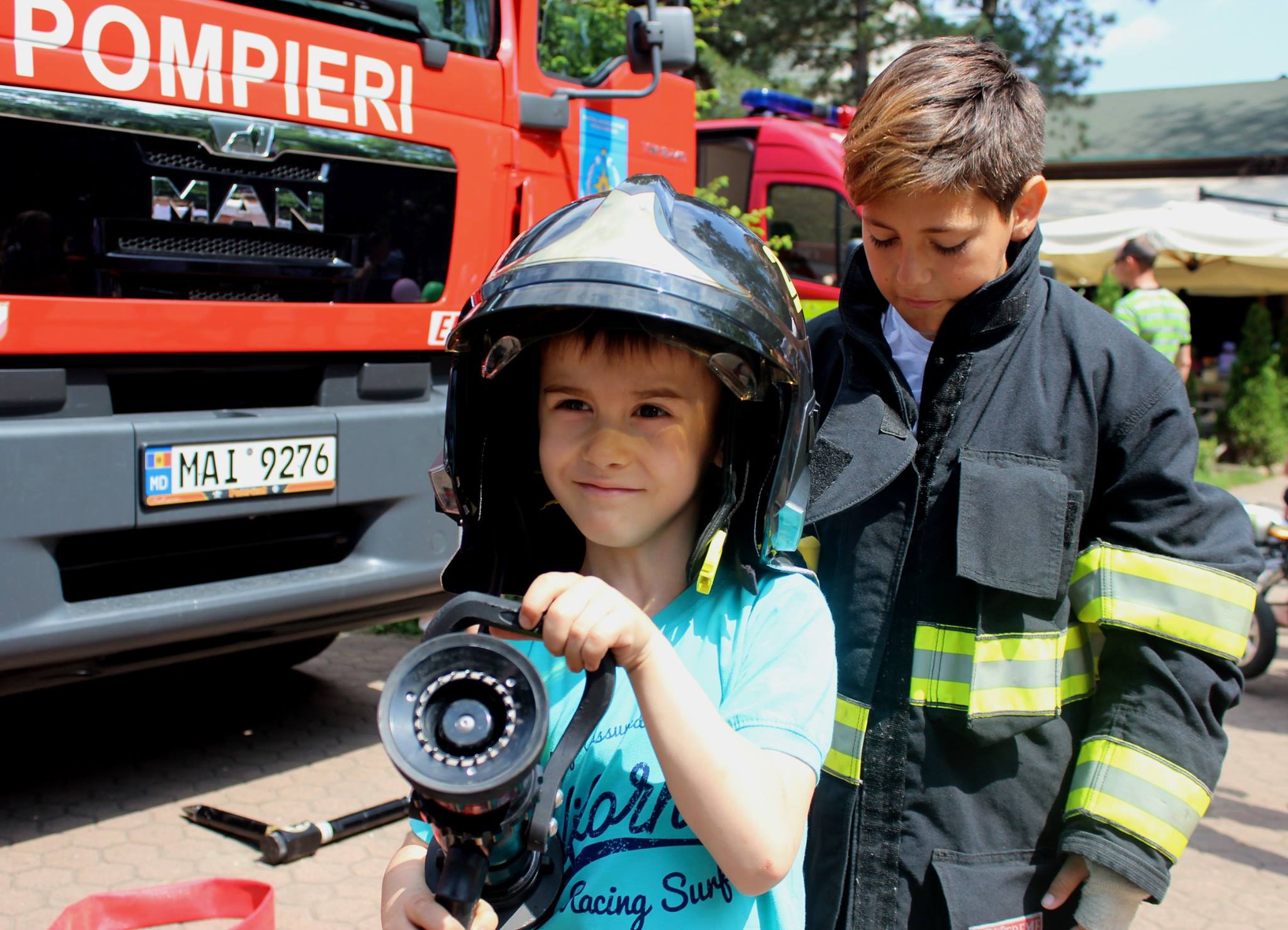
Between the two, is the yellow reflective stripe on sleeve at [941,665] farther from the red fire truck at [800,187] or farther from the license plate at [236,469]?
the red fire truck at [800,187]

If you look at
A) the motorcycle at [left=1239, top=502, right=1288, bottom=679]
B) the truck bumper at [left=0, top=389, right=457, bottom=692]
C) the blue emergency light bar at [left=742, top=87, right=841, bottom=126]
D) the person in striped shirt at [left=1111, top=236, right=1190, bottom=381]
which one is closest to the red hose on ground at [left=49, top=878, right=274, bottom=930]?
the truck bumper at [left=0, top=389, right=457, bottom=692]

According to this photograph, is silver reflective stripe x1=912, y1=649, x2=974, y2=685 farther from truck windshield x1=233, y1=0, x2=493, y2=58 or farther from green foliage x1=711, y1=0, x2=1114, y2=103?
green foliage x1=711, y1=0, x2=1114, y2=103

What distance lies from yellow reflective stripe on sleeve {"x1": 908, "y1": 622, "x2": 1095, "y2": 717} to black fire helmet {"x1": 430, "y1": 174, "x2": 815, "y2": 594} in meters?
0.32

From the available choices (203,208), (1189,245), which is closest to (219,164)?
(203,208)

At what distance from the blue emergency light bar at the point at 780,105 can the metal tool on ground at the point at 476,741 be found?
972 centimetres

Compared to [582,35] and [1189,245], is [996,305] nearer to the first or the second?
[582,35]

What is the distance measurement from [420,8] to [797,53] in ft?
54.1

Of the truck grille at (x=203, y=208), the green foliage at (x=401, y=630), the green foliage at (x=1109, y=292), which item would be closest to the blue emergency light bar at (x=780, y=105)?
the green foliage at (x=1109, y=292)

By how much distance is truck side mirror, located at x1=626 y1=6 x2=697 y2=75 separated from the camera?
4480 millimetres

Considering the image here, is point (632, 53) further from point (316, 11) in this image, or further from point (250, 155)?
point (250, 155)

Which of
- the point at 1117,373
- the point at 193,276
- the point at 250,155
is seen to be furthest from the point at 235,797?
the point at 1117,373

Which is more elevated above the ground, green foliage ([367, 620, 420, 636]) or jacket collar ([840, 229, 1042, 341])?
jacket collar ([840, 229, 1042, 341])

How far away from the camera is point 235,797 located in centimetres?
393

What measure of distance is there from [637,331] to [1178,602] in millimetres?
837
